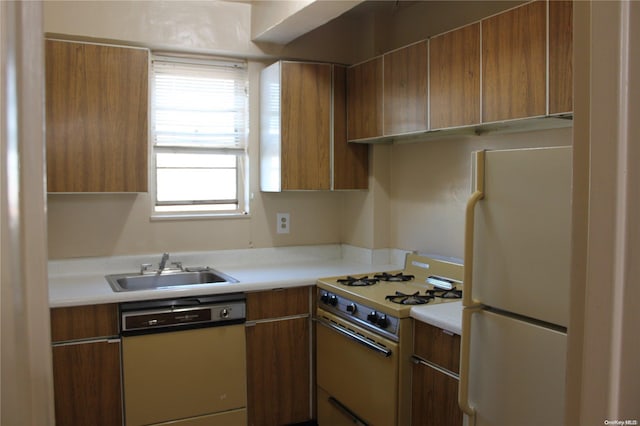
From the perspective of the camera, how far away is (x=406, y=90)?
301 centimetres

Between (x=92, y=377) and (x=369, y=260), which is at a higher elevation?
(x=369, y=260)

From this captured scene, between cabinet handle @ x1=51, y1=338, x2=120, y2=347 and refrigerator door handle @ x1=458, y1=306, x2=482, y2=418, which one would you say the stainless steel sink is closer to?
cabinet handle @ x1=51, y1=338, x2=120, y2=347

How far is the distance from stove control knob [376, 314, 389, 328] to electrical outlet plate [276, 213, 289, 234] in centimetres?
142

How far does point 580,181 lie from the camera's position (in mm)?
559

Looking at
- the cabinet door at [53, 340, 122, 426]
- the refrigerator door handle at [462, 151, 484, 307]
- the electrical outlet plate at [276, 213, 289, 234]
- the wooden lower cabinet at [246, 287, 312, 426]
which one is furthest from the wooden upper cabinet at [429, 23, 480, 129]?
the cabinet door at [53, 340, 122, 426]

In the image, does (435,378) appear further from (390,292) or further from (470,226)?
(470,226)

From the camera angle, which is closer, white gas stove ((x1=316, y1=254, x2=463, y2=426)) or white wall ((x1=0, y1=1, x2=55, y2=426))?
white wall ((x1=0, y1=1, x2=55, y2=426))

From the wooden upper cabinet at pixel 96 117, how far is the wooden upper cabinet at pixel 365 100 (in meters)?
1.28

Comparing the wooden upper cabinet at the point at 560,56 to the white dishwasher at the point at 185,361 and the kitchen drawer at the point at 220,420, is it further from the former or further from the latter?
the kitchen drawer at the point at 220,420

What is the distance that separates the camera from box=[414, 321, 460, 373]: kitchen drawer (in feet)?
7.23

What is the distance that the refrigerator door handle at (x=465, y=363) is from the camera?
6.46 ft

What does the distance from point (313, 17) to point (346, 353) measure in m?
1.81

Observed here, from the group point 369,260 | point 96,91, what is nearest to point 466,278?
point 369,260

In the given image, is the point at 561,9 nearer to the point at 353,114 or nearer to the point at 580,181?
the point at 353,114
